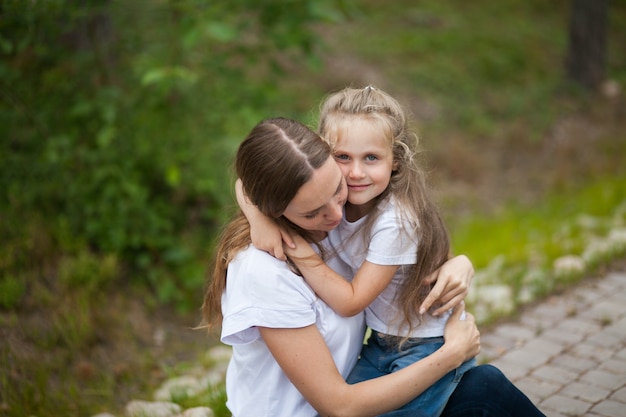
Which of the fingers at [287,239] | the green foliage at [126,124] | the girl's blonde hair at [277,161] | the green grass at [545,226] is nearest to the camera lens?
the girl's blonde hair at [277,161]

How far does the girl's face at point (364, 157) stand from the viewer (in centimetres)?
230

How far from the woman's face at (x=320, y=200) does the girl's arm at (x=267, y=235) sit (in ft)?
0.20

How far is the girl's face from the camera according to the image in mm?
2305

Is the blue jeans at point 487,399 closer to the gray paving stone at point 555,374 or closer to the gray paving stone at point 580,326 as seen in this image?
the gray paving stone at point 555,374

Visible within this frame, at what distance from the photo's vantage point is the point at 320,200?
83.0 inches

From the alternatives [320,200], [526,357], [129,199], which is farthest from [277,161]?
[129,199]

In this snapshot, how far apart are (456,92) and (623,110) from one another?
226 centimetres

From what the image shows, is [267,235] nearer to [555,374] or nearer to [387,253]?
[387,253]

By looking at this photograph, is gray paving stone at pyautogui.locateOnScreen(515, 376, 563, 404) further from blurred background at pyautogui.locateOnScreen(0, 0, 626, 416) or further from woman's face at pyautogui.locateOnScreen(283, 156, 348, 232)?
woman's face at pyautogui.locateOnScreen(283, 156, 348, 232)

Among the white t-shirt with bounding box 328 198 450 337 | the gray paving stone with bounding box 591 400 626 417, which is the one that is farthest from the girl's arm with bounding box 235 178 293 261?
the gray paving stone with bounding box 591 400 626 417

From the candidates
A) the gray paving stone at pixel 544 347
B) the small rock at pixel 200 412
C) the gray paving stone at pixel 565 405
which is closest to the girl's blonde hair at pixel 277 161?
the small rock at pixel 200 412

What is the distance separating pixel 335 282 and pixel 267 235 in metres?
0.28

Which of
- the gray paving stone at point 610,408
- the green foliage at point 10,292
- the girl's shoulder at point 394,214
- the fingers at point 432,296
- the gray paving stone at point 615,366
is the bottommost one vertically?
the gray paving stone at point 615,366

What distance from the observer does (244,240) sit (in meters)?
2.26
